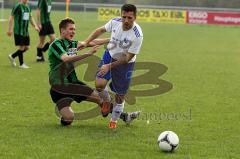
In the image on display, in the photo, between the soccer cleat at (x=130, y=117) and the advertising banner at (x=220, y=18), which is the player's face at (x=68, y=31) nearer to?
the soccer cleat at (x=130, y=117)

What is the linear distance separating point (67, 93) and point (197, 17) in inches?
1490

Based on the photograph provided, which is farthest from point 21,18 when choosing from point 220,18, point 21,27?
point 220,18

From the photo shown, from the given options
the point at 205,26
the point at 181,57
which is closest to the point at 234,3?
the point at 205,26

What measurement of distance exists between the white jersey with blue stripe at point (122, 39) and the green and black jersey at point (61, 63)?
0.58 meters

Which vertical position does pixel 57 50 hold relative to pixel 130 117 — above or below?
above

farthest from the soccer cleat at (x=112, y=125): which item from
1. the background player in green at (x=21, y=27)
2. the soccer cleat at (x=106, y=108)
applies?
the background player in green at (x=21, y=27)

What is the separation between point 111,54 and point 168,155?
2.22m

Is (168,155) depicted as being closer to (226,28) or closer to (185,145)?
(185,145)

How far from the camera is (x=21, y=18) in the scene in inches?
617

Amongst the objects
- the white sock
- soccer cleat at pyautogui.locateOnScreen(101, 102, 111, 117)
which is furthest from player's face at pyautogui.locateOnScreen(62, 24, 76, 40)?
the white sock

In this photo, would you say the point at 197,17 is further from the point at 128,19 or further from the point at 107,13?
the point at 128,19

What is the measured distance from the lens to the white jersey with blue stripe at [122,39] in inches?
313

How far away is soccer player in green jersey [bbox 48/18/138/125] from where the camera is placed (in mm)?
7992

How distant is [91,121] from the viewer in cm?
866
